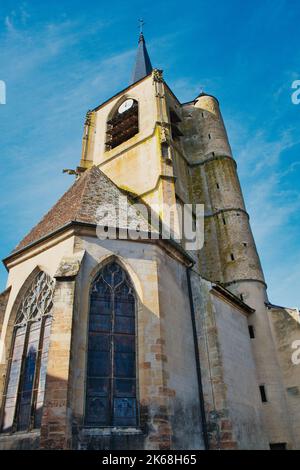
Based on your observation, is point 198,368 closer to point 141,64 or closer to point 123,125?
point 123,125

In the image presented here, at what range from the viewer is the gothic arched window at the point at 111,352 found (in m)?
6.80

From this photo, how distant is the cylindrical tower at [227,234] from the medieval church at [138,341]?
0.18 feet

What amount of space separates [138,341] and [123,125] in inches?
475

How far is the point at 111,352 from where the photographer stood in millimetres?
7363

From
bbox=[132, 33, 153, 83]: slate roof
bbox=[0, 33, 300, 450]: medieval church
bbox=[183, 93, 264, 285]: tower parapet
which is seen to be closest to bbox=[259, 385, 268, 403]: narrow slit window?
bbox=[0, 33, 300, 450]: medieval church

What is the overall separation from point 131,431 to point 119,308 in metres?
2.39

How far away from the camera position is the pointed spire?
20.9 meters

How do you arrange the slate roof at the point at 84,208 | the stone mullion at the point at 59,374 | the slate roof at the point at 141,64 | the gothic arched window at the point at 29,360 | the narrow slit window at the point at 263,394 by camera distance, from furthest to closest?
the slate roof at the point at 141,64 → the narrow slit window at the point at 263,394 → the slate roof at the point at 84,208 → the gothic arched window at the point at 29,360 → the stone mullion at the point at 59,374

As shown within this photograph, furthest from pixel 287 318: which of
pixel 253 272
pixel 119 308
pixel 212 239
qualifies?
pixel 119 308

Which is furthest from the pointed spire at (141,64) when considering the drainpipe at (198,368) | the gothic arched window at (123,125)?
the drainpipe at (198,368)

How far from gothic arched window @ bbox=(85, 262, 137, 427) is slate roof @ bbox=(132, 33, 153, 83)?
15.4 metres

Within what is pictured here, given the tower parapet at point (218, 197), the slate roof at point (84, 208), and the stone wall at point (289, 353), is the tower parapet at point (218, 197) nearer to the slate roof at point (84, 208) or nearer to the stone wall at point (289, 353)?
the stone wall at point (289, 353)

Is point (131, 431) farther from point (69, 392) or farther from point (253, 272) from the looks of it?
point (253, 272)

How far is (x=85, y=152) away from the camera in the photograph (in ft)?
56.7
